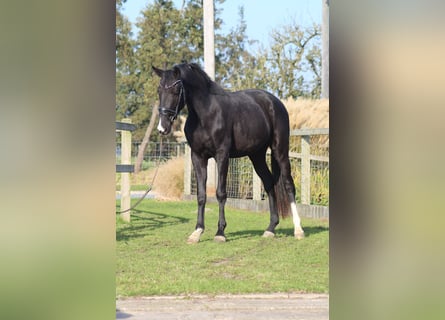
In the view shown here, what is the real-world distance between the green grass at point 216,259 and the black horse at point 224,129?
0.28m

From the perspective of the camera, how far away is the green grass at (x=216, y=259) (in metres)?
3.16

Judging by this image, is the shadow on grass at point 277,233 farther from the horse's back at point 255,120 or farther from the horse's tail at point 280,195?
the horse's back at point 255,120

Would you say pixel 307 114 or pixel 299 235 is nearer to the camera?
pixel 299 235

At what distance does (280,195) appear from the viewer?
612cm

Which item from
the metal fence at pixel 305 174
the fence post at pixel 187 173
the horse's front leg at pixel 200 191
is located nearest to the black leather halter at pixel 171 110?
the horse's front leg at pixel 200 191

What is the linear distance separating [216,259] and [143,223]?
2.36 metres

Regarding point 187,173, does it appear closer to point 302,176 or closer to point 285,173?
point 302,176

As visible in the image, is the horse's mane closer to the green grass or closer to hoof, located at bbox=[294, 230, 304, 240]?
the green grass

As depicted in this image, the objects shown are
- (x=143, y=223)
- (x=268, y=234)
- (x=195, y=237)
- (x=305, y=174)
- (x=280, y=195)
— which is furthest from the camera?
(x=305, y=174)

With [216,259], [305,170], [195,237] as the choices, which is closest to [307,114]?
[305,170]

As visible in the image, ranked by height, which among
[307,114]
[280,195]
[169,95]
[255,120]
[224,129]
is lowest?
[280,195]

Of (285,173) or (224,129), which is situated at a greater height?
(224,129)
